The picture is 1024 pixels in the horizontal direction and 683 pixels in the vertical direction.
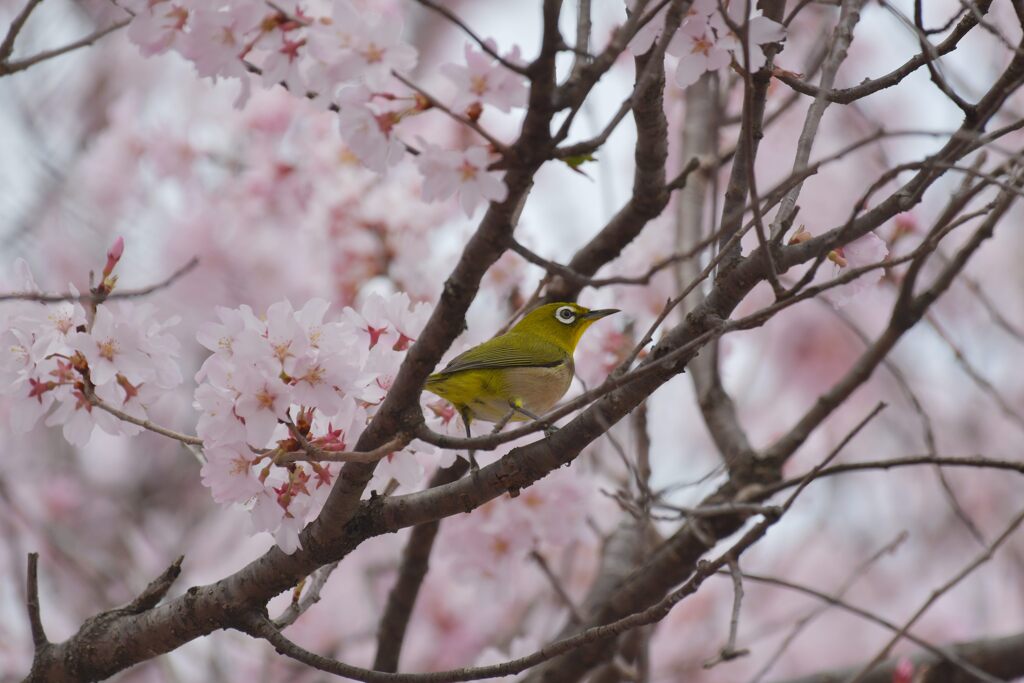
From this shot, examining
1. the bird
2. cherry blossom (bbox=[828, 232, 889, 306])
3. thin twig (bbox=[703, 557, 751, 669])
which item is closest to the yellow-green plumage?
the bird

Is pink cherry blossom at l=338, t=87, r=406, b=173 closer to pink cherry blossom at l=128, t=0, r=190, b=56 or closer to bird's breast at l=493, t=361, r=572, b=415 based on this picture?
pink cherry blossom at l=128, t=0, r=190, b=56

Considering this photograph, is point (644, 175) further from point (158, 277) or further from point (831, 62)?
point (158, 277)

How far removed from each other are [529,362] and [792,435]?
1.10 m

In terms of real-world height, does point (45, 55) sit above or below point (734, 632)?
above

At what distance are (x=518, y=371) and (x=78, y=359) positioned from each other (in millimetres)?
1421

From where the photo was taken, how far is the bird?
311 cm

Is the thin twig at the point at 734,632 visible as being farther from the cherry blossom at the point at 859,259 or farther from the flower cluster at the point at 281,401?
the flower cluster at the point at 281,401

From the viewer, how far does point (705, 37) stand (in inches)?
86.7

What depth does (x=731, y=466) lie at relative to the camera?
3838 millimetres

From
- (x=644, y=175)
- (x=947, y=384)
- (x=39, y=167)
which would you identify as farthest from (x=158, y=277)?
(x=947, y=384)

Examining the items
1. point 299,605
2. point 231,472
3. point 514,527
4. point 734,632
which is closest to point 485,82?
point 231,472

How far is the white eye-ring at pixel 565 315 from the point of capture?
3.96 m

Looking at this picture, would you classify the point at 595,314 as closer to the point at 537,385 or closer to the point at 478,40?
the point at 537,385

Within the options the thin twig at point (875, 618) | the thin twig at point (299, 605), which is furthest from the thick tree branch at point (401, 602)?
the thin twig at point (875, 618)
